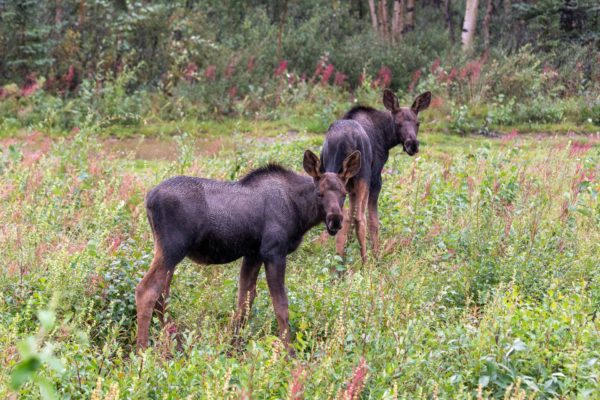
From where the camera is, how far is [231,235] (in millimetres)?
6852

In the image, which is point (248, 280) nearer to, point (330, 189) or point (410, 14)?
point (330, 189)

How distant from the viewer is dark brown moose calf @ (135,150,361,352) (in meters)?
6.63

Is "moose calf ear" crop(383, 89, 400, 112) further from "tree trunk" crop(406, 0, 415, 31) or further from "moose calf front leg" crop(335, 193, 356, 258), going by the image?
"tree trunk" crop(406, 0, 415, 31)

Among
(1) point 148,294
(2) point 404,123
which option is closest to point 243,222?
(1) point 148,294

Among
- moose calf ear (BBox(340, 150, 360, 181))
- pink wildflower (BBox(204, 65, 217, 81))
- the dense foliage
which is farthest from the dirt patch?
→ moose calf ear (BBox(340, 150, 360, 181))

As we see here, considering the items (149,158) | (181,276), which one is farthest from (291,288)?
(149,158)

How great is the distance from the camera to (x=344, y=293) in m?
7.16

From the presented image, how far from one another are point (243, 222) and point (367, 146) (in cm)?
300

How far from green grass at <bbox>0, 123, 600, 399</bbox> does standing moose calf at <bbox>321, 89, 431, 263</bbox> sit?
1.03ft

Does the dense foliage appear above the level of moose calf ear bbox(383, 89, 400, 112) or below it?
below

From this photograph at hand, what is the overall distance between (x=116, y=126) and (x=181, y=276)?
9656mm

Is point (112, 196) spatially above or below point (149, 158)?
above

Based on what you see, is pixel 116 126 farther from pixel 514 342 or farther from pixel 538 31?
pixel 538 31

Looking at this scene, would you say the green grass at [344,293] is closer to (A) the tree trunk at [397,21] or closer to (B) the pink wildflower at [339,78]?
(B) the pink wildflower at [339,78]
